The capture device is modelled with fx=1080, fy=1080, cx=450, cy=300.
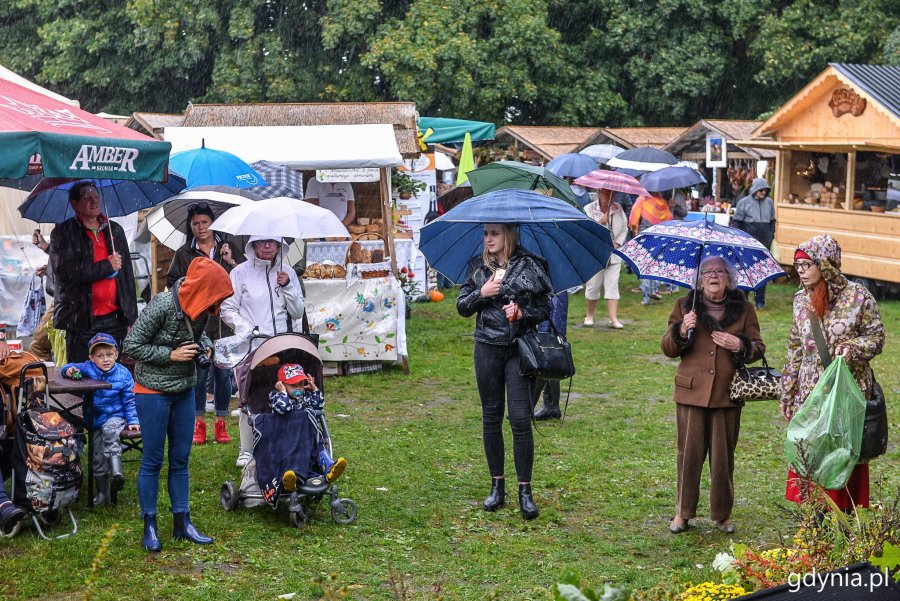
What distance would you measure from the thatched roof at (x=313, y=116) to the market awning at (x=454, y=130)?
15.6 ft

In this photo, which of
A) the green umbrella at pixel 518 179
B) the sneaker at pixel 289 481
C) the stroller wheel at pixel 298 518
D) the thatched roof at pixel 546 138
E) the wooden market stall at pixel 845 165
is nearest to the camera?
the sneaker at pixel 289 481

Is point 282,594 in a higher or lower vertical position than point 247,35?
lower

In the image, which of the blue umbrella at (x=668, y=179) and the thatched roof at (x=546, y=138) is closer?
the blue umbrella at (x=668, y=179)

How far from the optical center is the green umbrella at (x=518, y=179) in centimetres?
788

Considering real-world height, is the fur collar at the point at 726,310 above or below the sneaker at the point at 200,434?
above

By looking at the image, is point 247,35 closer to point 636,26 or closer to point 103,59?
point 103,59

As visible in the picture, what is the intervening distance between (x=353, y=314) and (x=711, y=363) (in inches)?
218

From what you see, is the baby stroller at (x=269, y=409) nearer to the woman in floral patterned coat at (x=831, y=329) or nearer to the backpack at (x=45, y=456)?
the backpack at (x=45, y=456)

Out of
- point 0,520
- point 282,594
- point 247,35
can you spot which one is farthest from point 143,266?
point 247,35

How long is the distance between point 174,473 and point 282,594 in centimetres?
108

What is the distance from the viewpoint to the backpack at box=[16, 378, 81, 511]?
19.8 ft

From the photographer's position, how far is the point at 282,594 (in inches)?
209

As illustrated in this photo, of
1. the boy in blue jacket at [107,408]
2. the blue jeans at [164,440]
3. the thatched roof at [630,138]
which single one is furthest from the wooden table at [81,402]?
the thatched roof at [630,138]

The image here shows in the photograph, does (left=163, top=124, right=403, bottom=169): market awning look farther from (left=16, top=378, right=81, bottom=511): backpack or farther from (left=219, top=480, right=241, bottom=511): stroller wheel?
(left=16, top=378, right=81, bottom=511): backpack
